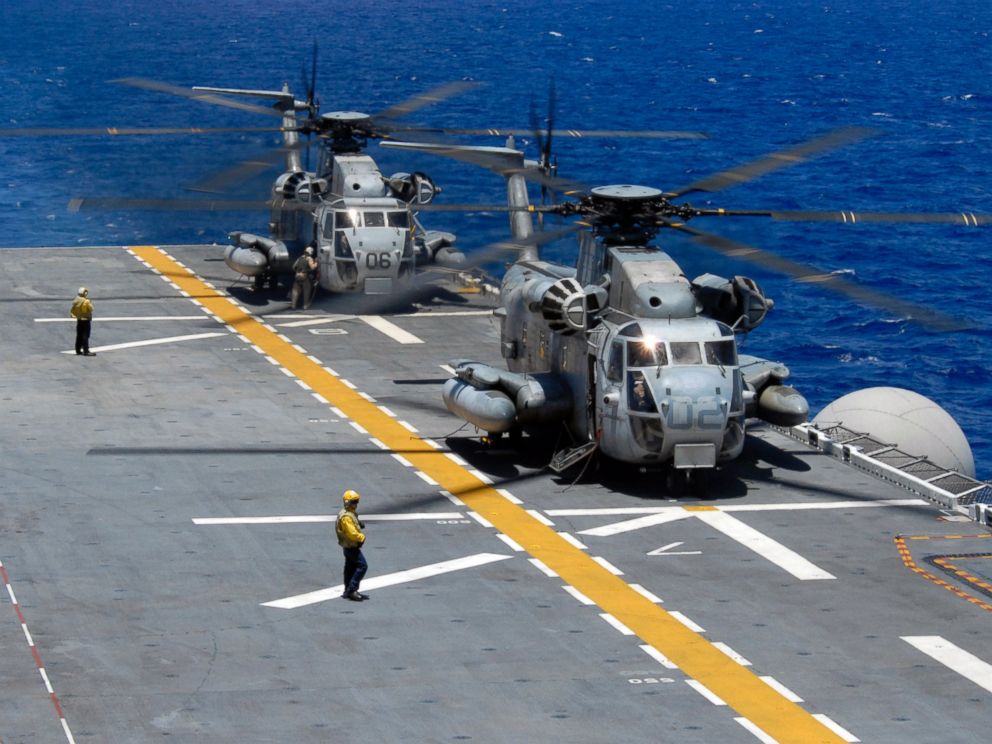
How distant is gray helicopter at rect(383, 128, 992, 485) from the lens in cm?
3350

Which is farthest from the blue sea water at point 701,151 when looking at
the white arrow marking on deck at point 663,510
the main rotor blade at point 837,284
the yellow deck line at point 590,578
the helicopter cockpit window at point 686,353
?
the yellow deck line at point 590,578

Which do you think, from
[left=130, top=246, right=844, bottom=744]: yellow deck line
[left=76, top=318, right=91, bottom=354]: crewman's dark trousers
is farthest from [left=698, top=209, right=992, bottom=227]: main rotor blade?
[left=76, top=318, right=91, bottom=354]: crewman's dark trousers

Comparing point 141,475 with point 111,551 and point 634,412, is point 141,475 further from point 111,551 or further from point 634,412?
point 634,412

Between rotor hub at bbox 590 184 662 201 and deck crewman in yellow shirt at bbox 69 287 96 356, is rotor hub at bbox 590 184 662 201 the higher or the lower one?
the higher one

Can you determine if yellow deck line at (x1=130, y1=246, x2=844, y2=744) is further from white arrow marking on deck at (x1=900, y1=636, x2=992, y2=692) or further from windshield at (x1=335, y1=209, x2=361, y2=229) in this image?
A: windshield at (x1=335, y1=209, x2=361, y2=229)

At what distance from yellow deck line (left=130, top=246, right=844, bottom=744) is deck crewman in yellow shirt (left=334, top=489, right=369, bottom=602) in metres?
3.69

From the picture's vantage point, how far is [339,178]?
54.5m

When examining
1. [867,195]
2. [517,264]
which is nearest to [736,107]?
[867,195]

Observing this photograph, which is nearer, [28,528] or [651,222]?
[28,528]

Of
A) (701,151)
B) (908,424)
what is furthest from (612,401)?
(701,151)

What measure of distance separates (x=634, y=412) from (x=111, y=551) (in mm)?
10018

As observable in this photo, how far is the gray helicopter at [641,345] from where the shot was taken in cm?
3350

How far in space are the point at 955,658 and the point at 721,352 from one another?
9.47 m

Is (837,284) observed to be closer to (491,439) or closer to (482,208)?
(482,208)
